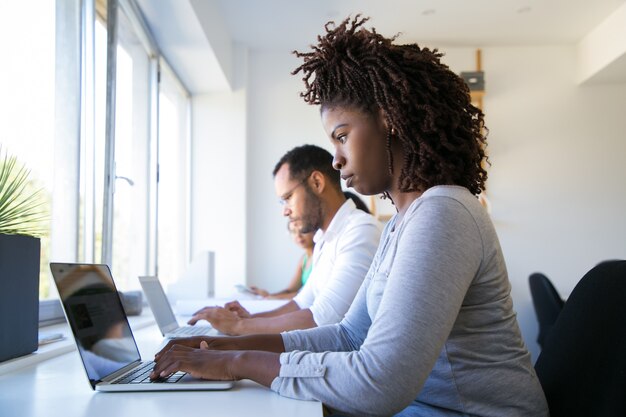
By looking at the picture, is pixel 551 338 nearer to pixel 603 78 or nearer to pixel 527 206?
pixel 527 206

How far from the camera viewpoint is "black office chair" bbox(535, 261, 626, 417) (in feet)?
2.94

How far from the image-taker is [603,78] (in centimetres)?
452

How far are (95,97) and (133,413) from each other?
1.79 m

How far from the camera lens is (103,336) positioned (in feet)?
3.70

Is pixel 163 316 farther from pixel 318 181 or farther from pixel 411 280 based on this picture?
pixel 411 280

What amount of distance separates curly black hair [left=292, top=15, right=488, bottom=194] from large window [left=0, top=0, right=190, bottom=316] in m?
1.03

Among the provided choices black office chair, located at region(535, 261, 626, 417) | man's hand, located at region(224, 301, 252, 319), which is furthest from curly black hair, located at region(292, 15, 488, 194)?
man's hand, located at region(224, 301, 252, 319)

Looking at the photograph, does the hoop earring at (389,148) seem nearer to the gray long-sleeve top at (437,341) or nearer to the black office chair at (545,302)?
the gray long-sleeve top at (437,341)

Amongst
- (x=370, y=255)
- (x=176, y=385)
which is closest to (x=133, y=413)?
(x=176, y=385)

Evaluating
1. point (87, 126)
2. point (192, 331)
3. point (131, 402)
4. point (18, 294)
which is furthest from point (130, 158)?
point (131, 402)

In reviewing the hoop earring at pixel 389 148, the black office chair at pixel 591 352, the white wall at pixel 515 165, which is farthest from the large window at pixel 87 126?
the black office chair at pixel 591 352

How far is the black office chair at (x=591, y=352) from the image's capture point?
0.90 meters

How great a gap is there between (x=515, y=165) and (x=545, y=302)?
1459 millimetres

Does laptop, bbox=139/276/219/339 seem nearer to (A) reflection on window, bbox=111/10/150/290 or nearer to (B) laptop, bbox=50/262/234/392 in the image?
(B) laptop, bbox=50/262/234/392
